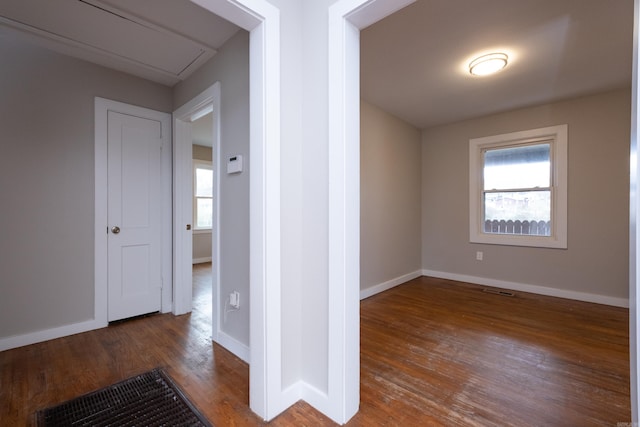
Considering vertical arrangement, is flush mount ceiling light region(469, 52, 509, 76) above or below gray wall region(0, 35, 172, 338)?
above

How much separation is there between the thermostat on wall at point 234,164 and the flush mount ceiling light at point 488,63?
2323 mm

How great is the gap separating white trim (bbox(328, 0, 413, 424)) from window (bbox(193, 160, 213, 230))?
534 cm

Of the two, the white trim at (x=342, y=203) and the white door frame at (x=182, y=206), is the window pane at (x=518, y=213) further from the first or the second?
the white door frame at (x=182, y=206)

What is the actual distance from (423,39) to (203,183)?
540cm

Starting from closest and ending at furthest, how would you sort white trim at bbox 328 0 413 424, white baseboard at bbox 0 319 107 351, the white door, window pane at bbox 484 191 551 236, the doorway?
white trim at bbox 328 0 413 424, white baseboard at bbox 0 319 107 351, the white door, window pane at bbox 484 191 551 236, the doorway

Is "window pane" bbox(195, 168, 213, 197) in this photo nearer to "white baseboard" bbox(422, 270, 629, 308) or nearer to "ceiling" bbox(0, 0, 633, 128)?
"ceiling" bbox(0, 0, 633, 128)

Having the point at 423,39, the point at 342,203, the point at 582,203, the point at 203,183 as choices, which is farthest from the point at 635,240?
the point at 203,183

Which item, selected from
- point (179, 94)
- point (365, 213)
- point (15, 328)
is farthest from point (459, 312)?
point (15, 328)

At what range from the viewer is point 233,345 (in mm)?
2223

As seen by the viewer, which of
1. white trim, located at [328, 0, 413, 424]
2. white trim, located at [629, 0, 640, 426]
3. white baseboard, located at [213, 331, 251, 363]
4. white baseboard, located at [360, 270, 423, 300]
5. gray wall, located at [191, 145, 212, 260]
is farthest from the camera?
gray wall, located at [191, 145, 212, 260]

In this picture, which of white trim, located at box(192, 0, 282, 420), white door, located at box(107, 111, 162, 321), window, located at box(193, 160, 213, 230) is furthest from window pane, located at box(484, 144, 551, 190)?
window, located at box(193, 160, 213, 230)

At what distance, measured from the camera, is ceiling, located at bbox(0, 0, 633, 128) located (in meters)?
1.96

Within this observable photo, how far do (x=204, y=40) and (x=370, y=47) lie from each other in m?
1.38

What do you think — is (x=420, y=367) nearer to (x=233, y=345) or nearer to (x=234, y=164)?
(x=233, y=345)
